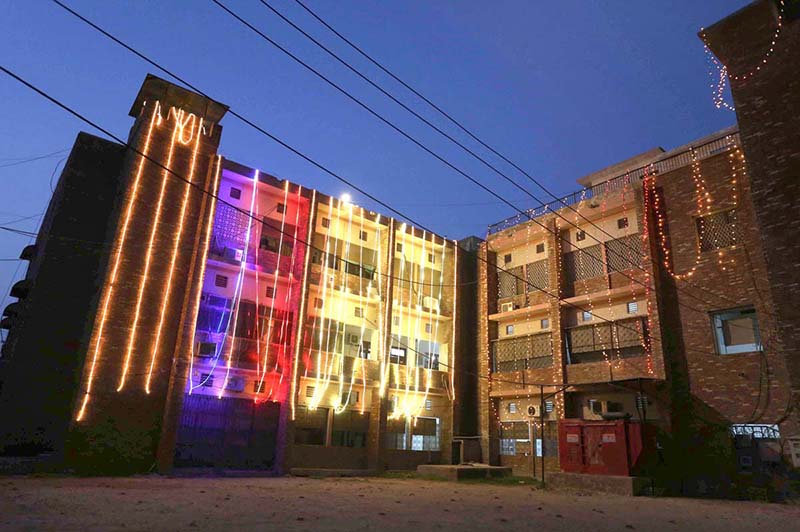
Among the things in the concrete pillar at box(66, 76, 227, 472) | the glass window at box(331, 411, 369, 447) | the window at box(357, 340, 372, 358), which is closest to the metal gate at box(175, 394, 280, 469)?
the concrete pillar at box(66, 76, 227, 472)

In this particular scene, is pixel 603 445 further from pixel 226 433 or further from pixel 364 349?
pixel 226 433

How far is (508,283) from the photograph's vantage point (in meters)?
27.8

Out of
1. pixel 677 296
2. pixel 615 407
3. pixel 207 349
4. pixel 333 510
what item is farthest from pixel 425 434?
pixel 333 510

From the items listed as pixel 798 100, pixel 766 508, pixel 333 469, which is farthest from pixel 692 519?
pixel 333 469

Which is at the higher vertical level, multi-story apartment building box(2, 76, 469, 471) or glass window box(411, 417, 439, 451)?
multi-story apartment building box(2, 76, 469, 471)

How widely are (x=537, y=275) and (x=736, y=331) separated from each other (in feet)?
30.9

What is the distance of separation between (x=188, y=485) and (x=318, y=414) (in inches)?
349

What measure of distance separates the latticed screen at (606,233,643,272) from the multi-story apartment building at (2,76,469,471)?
8537 mm

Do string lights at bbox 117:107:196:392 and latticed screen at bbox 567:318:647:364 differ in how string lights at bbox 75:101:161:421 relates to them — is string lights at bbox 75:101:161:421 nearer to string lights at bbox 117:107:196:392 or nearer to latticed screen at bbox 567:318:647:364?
string lights at bbox 117:107:196:392

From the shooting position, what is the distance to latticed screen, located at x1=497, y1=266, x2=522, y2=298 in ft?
90.0

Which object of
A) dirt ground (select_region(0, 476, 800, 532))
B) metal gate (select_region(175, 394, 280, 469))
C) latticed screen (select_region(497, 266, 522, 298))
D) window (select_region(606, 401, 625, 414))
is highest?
latticed screen (select_region(497, 266, 522, 298))

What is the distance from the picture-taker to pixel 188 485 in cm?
1452

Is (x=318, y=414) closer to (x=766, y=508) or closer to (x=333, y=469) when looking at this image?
(x=333, y=469)

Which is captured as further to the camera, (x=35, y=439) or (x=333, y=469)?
(x=333, y=469)
